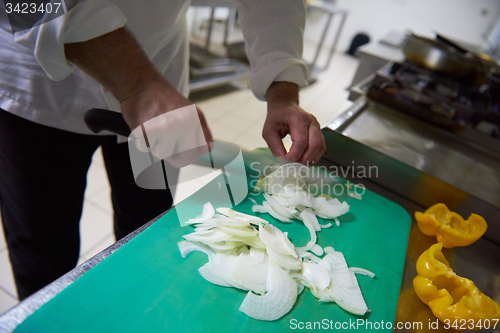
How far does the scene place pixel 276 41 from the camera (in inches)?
35.6

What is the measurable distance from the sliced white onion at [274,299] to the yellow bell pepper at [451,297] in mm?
260

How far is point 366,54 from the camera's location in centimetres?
186

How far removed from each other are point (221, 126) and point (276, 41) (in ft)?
5.99

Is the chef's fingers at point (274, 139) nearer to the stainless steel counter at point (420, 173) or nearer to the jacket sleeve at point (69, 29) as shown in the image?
the stainless steel counter at point (420, 173)

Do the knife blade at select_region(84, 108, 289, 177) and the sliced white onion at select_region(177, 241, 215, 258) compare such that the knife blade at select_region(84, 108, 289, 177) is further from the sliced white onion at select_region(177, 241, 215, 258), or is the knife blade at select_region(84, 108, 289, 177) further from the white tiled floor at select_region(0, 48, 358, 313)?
the sliced white onion at select_region(177, 241, 215, 258)

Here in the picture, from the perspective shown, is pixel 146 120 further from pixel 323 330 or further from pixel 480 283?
pixel 480 283

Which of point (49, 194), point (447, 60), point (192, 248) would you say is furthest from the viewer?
point (447, 60)

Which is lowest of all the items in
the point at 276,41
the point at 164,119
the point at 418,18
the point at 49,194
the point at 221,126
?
the point at 221,126

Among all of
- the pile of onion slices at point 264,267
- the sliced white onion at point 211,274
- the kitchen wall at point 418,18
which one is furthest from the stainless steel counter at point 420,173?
the kitchen wall at point 418,18

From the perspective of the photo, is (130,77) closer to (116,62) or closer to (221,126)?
(116,62)

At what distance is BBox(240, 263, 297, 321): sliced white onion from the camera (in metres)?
0.53

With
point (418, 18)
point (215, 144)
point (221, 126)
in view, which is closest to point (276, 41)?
point (215, 144)

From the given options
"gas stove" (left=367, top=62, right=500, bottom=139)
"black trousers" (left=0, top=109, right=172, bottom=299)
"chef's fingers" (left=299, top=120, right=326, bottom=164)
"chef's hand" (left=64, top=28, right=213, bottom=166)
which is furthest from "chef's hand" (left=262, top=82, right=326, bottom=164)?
"gas stove" (left=367, top=62, right=500, bottom=139)

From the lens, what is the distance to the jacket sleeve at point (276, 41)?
89cm
